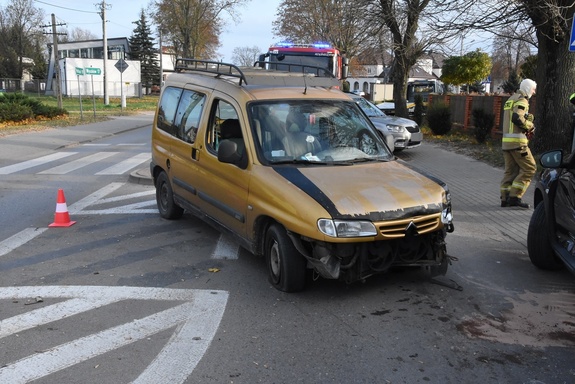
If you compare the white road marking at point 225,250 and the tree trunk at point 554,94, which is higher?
the tree trunk at point 554,94

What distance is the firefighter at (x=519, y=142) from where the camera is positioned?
27.1 feet

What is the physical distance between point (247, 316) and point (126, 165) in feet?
31.9

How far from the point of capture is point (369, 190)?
15.5 feet

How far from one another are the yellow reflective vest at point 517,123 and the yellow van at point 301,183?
3254 millimetres

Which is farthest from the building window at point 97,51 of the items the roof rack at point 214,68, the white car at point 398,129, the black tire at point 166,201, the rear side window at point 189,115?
the rear side window at point 189,115

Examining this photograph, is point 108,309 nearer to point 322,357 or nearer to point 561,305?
point 322,357

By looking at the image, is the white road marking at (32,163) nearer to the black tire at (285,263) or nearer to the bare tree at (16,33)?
the black tire at (285,263)

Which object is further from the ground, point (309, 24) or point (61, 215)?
point (309, 24)

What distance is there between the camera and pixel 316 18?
162 feet

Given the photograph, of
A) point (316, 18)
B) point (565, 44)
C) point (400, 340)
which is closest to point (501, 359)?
point (400, 340)

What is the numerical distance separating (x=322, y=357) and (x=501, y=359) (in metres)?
1.28

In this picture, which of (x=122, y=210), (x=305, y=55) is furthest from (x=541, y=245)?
(x=305, y=55)

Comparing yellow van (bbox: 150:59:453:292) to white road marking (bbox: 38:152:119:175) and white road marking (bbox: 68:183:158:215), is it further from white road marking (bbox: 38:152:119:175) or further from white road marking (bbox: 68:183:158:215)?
white road marking (bbox: 38:152:119:175)

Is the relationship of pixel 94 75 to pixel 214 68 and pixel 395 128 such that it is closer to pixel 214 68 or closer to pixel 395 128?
pixel 395 128
